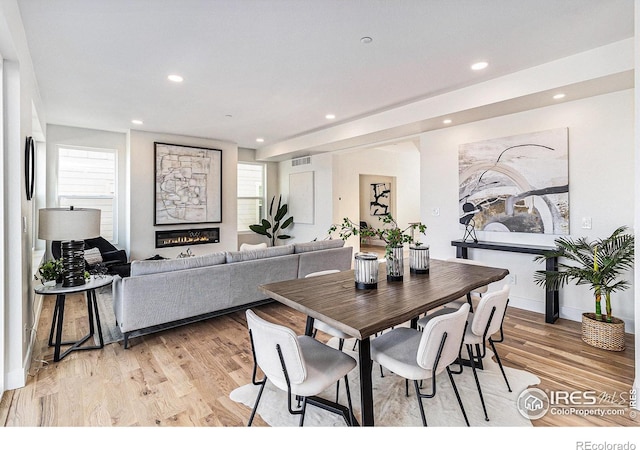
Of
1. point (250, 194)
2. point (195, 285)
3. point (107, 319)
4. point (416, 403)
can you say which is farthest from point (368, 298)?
point (250, 194)

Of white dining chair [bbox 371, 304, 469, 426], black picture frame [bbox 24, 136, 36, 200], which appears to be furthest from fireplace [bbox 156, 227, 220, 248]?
white dining chair [bbox 371, 304, 469, 426]

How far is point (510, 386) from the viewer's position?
2.27 m

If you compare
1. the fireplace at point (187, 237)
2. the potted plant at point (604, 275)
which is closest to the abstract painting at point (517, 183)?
the potted plant at point (604, 275)

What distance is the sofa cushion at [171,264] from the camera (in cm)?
296

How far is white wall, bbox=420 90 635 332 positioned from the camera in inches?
125

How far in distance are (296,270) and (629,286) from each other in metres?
3.41

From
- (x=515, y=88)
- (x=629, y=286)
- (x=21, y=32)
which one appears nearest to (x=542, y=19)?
(x=515, y=88)

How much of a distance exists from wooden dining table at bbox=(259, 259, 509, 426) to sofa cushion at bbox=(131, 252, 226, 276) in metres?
1.37

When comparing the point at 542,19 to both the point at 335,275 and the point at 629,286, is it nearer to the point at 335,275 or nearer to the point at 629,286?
the point at 335,275

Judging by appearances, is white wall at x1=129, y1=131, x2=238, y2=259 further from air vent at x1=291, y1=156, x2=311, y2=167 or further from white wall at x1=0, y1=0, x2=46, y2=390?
white wall at x1=0, y1=0, x2=46, y2=390

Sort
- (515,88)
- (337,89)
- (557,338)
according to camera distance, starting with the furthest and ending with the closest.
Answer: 1. (337,89)
2. (515,88)
3. (557,338)

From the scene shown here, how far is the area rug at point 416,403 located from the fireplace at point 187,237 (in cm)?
449

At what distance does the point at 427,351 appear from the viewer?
5.32 feet

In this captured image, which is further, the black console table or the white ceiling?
the black console table
